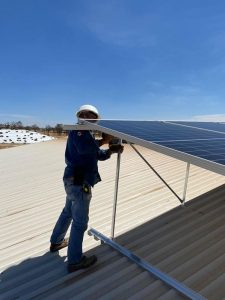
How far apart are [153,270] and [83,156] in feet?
5.72

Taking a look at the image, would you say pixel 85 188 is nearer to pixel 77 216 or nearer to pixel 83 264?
pixel 77 216

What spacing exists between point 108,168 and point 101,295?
796 centimetres

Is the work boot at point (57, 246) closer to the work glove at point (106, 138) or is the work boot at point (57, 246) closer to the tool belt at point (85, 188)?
the tool belt at point (85, 188)

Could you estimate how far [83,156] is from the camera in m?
4.68

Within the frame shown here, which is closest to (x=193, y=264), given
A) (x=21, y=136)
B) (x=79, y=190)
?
(x=79, y=190)

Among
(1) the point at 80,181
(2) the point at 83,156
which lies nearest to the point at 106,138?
(2) the point at 83,156

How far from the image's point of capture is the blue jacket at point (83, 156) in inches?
179

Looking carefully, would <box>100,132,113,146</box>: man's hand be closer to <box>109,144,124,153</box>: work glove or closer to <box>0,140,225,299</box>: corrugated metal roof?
<box>109,144,124,153</box>: work glove

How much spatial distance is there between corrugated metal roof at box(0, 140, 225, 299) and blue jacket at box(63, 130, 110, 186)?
1291 millimetres

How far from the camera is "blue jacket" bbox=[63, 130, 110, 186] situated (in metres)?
4.55

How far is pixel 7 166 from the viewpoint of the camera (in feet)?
47.2

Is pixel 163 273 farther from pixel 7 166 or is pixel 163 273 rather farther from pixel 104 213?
pixel 7 166

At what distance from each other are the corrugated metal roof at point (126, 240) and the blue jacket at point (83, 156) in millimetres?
1291

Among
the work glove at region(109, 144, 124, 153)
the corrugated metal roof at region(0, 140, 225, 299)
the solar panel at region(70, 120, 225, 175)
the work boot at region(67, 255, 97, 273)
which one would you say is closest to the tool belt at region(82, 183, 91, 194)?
the work glove at region(109, 144, 124, 153)
